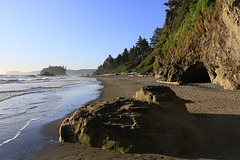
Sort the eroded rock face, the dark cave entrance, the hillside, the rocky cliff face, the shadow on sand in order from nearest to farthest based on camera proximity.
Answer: the shadow on sand, the eroded rock face, the rocky cliff face, the hillside, the dark cave entrance

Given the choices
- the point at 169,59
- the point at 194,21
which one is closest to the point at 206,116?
the point at 194,21

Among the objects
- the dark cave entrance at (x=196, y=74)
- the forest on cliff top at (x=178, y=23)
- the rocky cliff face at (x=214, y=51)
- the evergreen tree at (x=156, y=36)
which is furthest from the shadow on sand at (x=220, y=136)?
the evergreen tree at (x=156, y=36)

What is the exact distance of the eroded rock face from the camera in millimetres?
4152

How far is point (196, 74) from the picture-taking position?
22891mm

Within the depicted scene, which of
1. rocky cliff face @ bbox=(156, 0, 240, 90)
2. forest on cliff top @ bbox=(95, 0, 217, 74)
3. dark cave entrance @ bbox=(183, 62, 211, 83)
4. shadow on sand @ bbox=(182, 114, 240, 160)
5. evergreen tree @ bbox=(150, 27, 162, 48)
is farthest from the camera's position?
evergreen tree @ bbox=(150, 27, 162, 48)

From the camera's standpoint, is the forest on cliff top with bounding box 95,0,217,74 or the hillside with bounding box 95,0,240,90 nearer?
the hillside with bounding box 95,0,240,90

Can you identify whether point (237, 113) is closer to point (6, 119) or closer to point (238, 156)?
point (238, 156)

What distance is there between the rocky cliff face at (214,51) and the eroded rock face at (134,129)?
37.1 ft

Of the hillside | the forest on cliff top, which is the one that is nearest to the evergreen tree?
the forest on cliff top

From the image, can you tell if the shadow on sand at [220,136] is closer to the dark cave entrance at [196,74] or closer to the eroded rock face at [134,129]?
the eroded rock face at [134,129]

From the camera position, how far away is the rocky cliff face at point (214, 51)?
42.1 feet

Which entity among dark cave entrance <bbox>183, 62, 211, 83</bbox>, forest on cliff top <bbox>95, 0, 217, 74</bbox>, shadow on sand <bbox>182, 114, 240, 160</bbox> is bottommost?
shadow on sand <bbox>182, 114, 240, 160</bbox>

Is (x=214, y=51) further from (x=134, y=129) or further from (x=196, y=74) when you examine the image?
(x=134, y=129)

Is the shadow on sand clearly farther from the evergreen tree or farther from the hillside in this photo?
the evergreen tree
